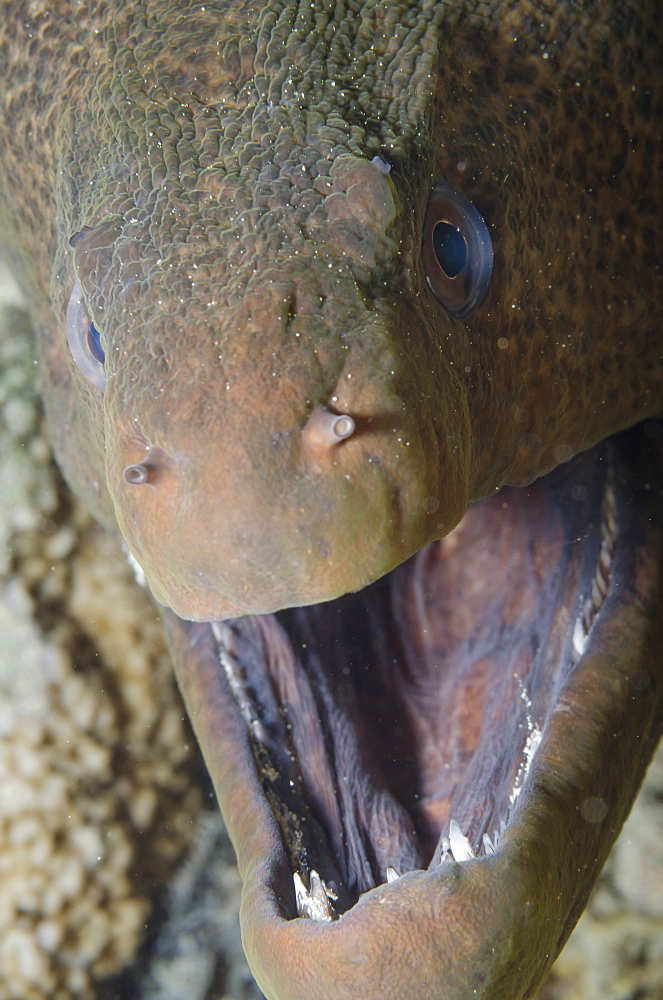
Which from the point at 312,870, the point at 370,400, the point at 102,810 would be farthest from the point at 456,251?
the point at 102,810

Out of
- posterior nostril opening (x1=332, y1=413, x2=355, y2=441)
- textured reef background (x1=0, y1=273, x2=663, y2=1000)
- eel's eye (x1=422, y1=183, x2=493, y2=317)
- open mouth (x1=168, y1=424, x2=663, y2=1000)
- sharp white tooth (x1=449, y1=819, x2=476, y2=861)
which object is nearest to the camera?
posterior nostril opening (x1=332, y1=413, x2=355, y2=441)

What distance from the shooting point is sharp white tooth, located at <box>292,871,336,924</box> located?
2031 mm

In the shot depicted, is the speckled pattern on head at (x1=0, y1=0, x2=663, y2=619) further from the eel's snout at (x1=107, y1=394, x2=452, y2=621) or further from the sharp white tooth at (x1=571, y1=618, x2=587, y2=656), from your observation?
the sharp white tooth at (x1=571, y1=618, x2=587, y2=656)

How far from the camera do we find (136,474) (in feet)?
5.05

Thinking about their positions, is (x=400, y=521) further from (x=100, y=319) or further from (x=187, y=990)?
(x=187, y=990)

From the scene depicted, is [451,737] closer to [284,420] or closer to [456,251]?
[456,251]

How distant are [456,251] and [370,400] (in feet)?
1.90

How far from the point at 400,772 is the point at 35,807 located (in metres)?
1.26

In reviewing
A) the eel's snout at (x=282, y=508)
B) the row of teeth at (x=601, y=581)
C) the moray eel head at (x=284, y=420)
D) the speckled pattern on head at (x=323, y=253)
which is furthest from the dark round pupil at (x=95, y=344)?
the row of teeth at (x=601, y=581)

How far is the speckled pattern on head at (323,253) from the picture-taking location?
153 cm

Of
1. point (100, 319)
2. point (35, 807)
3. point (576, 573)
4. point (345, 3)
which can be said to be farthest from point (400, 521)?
point (35, 807)

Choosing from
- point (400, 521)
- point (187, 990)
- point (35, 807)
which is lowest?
point (187, 990)

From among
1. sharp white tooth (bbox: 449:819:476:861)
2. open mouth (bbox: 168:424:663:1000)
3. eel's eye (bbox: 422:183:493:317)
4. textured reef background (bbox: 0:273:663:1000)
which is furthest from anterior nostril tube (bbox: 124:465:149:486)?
textured reef background (bbox: 0:273:663:1000)

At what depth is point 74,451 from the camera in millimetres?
2711
